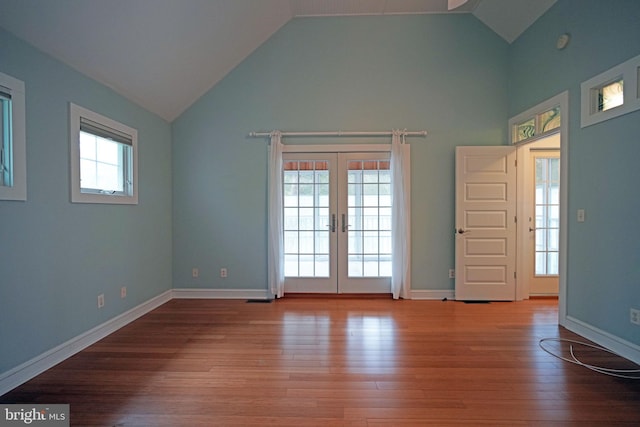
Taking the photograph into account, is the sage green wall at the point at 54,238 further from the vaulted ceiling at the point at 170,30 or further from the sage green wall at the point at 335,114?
the sage green wall at the point at 335,114

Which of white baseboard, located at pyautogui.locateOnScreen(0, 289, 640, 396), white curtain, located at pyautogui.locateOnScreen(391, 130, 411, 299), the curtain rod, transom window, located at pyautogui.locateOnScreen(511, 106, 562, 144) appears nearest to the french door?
white curtain, located at pyautogui.locateOnScreen(391, 130, 411, 299)

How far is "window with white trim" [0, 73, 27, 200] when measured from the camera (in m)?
2.11

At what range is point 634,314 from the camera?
2.46 m

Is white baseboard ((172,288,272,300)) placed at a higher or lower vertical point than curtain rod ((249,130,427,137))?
lower

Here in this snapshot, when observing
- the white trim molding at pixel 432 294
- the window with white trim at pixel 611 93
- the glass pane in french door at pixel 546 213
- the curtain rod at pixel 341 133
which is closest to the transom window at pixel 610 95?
the window with white trim at pixel 611 93

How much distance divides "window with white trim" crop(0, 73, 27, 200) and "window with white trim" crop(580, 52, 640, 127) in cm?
464

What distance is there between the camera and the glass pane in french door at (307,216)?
4309mm

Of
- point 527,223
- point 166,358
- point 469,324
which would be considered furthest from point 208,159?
point 527,223

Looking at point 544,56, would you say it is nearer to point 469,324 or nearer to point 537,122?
point 537,122

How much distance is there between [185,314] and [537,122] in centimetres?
480

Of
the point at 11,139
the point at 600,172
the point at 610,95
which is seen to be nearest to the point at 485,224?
the point at 600,172

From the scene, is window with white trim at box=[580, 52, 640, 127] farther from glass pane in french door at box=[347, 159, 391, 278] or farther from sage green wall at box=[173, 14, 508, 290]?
glass pane in french door at box=[347, 159, 391, 278]

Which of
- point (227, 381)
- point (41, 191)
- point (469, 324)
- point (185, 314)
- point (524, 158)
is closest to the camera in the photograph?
point (227, 381)

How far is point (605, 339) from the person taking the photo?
2719mm
